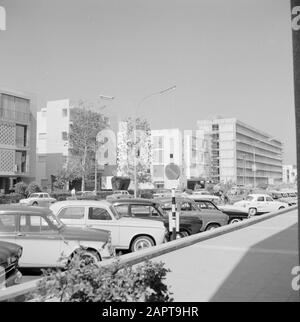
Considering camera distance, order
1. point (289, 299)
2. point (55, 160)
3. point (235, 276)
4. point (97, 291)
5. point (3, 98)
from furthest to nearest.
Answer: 1. point (55, 160)
2. point (3, 98)
3. point (235, 276)
4. point (289, 299)
5. point (97, 291)

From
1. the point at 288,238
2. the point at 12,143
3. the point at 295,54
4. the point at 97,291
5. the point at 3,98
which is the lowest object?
the point at 288,238

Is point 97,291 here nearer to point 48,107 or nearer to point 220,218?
point 220,218

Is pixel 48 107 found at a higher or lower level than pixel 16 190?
higher

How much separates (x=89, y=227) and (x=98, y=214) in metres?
0.86

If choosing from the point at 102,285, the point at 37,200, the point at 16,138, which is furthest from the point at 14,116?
the point at 102,285

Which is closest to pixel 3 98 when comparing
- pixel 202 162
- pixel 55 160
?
pixel 55 160

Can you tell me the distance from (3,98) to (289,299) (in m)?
45.2

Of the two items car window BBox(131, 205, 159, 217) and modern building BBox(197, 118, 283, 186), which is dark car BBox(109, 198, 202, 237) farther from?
modern building BBox(197, 118, 283, 186)

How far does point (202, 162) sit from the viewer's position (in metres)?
107

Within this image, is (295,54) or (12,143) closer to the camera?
(295,54)

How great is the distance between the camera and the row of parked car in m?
8.12

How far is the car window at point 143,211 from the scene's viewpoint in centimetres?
1260

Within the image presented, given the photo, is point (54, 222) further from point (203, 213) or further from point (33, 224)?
point (203, 213)

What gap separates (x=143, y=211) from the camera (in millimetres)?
12820
